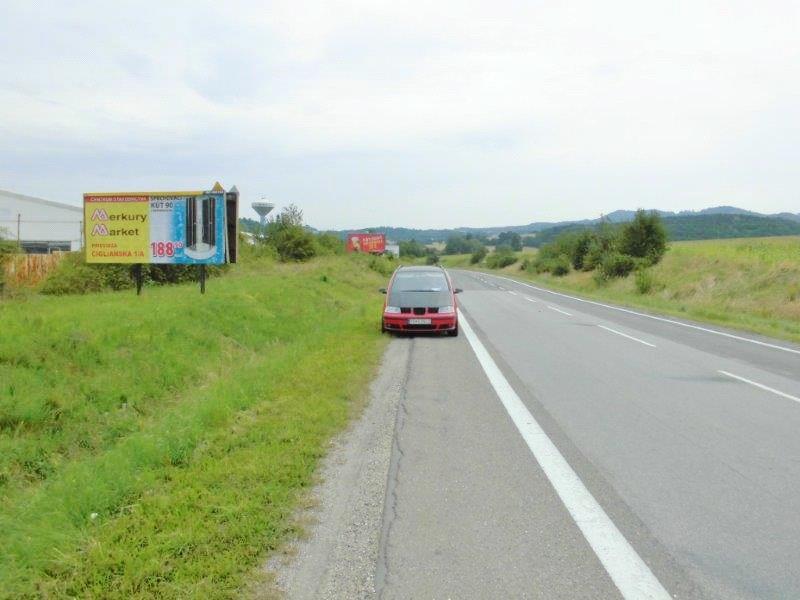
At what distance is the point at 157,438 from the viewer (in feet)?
19.5

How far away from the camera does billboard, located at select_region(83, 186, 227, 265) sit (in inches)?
720

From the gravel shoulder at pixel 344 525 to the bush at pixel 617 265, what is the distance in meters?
42.2

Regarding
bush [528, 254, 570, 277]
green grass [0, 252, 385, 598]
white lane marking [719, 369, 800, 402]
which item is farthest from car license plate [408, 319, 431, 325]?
bush [528, 254, 570, 277]

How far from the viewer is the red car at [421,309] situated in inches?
578

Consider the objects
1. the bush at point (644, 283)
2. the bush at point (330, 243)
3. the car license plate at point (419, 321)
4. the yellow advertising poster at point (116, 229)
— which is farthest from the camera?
the bush at point (330, 243)

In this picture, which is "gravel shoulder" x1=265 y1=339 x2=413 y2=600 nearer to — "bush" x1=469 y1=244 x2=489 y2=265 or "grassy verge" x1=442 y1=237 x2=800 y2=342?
"grassy verge" x1=442 y1=237 x2=800 y2=342

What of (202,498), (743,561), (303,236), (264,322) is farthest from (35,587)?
(303,236)

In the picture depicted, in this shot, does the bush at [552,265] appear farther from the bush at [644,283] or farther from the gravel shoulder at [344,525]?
the gravel shoulder at [344,525]

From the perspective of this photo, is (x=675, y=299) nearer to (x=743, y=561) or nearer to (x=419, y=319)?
(x=419, y=319)

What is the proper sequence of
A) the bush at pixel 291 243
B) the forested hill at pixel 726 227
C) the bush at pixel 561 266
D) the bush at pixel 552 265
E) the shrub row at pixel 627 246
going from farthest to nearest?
the forested hill at pixel 726 227
the bush at pixel 552 265
the bush at pixel 561 266
the bush at pixel 291 243
the shrub row at pixel 627 246

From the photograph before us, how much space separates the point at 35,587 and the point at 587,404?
6171 millimetres

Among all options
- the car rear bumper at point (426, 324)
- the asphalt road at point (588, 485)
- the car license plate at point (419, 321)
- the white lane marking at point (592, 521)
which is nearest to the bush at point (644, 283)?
the car rear bumper at point (426, 324)

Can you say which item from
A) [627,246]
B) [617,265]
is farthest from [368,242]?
[617,265]

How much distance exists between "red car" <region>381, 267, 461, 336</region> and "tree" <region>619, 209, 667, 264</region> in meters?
35.2
